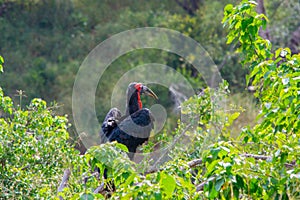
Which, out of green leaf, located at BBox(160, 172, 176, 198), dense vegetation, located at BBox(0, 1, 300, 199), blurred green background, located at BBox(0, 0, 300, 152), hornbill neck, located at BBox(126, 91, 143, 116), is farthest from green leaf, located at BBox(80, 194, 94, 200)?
blurred green background, located at BBox(0, 0, 300, 152)

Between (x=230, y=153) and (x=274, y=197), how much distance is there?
1.04ft

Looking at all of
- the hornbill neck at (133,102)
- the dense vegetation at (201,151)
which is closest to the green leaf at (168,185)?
the dense vegetation at (201,151)

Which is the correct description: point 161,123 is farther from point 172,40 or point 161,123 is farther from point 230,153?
point 172,40

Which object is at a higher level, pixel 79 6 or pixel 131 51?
pixel 79 6

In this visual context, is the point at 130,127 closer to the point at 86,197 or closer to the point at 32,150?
the point at 32,150

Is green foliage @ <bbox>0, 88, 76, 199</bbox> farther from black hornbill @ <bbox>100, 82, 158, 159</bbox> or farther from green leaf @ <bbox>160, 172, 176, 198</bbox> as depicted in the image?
green leaf @ <bbox>160, 172, 176, 198</bbox>

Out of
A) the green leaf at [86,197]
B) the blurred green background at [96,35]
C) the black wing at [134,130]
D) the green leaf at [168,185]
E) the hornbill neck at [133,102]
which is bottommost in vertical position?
the green leaf at [86,197]

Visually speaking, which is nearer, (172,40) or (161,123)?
Answer: (161,123)

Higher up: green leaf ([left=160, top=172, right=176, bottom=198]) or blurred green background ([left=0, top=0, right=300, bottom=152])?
blurred green background ([left=0, top=0, right=300, bottom=152])

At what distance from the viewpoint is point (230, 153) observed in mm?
3447

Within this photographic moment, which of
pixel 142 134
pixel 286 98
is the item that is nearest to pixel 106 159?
pixel 286 98

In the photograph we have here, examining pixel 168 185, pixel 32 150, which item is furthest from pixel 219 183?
pixel 32 150

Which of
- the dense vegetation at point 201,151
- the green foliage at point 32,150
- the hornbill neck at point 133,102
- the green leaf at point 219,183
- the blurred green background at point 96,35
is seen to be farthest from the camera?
the blurred green background at point 96,35

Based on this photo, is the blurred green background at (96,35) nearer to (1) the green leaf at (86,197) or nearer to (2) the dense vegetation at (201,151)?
(2) the dense vegetation at (201,151)
